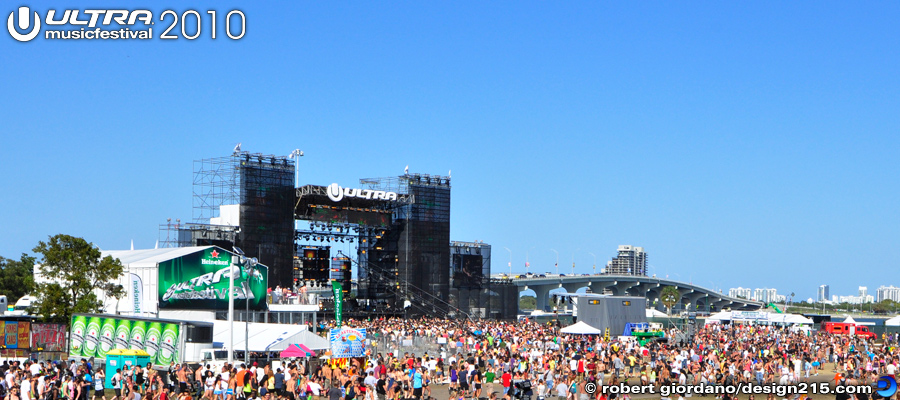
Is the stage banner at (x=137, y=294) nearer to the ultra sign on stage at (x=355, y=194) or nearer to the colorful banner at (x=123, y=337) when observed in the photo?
the colorful banner at (x=123, y=337)

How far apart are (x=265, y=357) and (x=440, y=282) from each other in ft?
138

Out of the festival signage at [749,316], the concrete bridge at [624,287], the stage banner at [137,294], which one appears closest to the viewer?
the stage banner at [137,294]

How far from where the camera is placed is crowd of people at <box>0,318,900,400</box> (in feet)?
73.6

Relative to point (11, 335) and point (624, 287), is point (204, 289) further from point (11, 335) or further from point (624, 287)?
point (624, 287)

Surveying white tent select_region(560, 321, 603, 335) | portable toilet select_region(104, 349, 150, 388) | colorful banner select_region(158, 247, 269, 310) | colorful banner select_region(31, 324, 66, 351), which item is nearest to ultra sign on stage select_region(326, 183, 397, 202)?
colorful banner select_region(158, 247, 269, 310)

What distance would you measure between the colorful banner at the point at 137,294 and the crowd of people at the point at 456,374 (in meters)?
12.7

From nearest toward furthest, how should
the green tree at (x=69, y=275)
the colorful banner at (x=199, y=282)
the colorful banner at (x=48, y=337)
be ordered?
1. the colorful banner at (x=48, y=337)
2. the green tree at (x=69, y=275)
3. the colorful banner at (x=199, y=282)

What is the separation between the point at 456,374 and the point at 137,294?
80.7 ft

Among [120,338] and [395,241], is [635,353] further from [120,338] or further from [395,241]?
[395,241]

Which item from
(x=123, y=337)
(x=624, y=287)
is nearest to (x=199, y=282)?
(x=123, y=337)

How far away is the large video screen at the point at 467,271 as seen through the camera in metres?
76.3

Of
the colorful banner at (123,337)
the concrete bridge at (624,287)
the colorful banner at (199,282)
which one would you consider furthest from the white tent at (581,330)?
the concrete bridge at (624,287)

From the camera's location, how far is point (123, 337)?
29.2 metres

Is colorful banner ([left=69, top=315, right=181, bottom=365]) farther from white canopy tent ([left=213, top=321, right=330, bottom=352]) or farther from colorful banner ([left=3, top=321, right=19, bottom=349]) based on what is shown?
colorful banner ([left=3, top=321, right=19, bottom=349])
